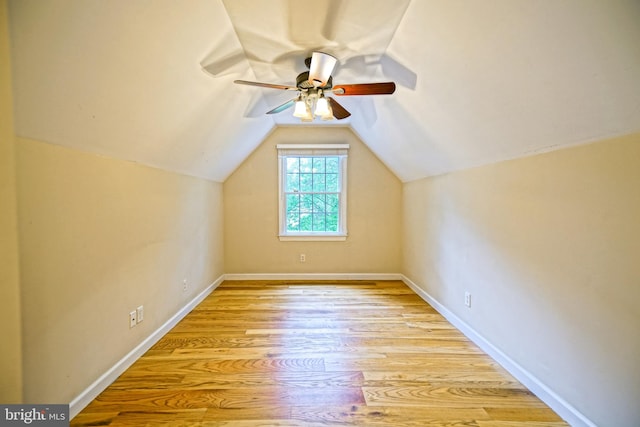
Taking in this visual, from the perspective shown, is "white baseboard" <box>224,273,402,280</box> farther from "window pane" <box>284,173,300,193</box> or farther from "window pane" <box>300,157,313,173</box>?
"window pane" <box>300,157,313,173</box>

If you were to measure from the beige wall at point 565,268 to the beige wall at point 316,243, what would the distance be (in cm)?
165

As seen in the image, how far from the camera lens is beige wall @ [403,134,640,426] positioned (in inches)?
46.1

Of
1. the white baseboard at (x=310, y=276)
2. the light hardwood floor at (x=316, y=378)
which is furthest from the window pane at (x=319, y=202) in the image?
the light hardwood floor at (x=316, y=378)

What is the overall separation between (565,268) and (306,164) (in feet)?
10.7

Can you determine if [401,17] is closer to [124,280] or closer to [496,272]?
[496,272]

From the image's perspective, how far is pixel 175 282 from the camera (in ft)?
8.49

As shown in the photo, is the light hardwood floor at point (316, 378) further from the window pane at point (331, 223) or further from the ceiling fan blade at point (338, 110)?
the ceiling fan blade at point (338, 110)

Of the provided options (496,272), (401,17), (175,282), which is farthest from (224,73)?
(496,272)

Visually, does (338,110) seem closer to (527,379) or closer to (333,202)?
(333,202)

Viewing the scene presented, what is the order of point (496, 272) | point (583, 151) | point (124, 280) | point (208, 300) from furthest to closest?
point (208, 300) < point (496, 272) < point (124, 280) < point (583, 151)

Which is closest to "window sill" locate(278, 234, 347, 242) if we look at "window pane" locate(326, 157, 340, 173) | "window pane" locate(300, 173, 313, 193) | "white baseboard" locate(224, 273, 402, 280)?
"white baseboard" locate(224, 273, 402, 280)

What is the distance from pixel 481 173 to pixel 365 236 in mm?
2101

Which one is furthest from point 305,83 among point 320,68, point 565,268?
point 565,268

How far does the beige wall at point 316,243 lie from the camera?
13.1 feet
